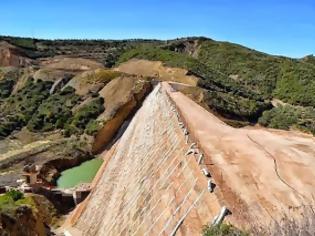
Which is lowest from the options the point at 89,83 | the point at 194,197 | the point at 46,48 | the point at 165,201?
the point at 46,48

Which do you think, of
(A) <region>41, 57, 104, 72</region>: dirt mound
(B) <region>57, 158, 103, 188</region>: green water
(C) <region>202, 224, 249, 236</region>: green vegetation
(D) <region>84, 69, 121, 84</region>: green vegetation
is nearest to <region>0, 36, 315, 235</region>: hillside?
(D) <region>84, 69, 121, 84</region>: green vegetation

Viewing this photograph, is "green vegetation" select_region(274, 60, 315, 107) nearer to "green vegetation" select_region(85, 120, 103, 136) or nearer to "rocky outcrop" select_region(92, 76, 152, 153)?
"rocky outcrop" select_region(92, 76, 152, 153)

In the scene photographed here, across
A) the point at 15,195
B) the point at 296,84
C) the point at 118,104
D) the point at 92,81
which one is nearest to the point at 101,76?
the point at 92,81

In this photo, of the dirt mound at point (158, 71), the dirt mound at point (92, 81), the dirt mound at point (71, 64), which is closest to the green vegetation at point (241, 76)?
the dirt mound at point (158, 71)

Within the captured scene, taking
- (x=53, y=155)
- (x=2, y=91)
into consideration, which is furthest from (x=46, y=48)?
(x=53, y=155)

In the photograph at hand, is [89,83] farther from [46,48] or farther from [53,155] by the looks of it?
[46,48]

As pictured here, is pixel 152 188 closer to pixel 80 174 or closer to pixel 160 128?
pixel 160 128

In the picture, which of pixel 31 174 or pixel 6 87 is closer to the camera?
pixel 31 174
